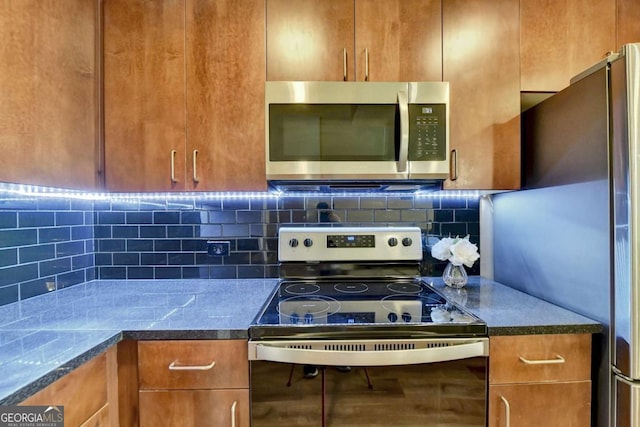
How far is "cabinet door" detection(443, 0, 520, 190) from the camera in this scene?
1.38 m

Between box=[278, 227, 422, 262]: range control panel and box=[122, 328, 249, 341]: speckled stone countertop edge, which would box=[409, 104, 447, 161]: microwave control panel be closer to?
box=[278, 227, 422, 262]: range control panel

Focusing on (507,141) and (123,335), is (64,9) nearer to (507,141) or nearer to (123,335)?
(123,335)

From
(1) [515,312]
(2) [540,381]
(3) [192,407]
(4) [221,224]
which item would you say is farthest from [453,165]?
(3) [192,407]

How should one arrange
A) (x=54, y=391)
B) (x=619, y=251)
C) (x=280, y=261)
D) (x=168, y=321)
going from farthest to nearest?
(x=280, y=261)
(x=168, y=321)
(x=619, y=251)
(x=54, y=391)

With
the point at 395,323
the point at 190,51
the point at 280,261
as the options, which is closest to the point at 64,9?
the point at 190,51

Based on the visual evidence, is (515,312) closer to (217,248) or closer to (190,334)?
(190,334)

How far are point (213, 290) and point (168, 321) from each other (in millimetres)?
432

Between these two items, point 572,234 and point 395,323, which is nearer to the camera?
point 395,323

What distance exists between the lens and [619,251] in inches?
37.9

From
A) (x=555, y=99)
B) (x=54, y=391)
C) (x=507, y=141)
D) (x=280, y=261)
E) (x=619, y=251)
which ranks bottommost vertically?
(x=54, y=391)

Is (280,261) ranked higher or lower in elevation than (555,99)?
lower

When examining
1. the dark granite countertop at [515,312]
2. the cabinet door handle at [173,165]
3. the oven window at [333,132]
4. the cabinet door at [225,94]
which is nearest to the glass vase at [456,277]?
the dark granite countertop at [515,312]

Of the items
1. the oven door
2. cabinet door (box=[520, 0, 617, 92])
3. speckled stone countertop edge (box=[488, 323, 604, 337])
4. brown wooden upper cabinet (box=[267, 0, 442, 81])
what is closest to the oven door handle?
the oven door

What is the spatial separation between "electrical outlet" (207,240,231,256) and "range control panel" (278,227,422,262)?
1.01 ft
